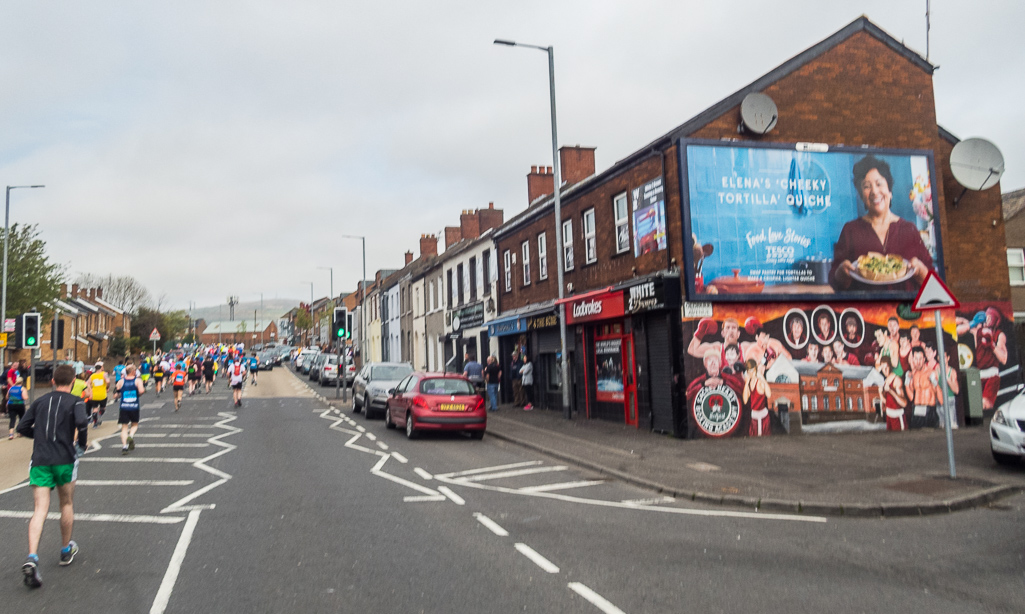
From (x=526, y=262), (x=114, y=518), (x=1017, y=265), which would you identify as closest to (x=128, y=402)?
(x=114, y=518)

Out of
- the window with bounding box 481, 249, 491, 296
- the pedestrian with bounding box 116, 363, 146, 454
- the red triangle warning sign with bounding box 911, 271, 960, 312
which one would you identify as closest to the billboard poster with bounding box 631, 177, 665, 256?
the red triangle warning sign with bounding box 911, 271, 960, 312

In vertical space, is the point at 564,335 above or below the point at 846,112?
below

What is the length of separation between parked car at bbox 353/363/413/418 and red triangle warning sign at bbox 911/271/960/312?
14.1m

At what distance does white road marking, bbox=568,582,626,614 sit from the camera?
16.9ft

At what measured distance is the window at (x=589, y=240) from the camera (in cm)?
1942

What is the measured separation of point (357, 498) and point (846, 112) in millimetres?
13652

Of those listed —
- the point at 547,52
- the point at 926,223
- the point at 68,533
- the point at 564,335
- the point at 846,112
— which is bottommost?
the point at 68,533

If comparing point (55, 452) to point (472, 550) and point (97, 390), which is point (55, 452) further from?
point (97, 390)

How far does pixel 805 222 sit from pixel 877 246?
181 centimetres

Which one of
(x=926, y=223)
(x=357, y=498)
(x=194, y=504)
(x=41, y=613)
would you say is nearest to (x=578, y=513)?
(x=357, y=498)

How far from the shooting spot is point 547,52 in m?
18.3

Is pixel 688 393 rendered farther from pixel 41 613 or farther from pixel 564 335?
pixel 41 613

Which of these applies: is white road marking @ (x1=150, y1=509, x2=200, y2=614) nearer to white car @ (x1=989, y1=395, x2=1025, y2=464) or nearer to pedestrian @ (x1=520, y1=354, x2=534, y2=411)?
white car @ (x1=989, y1=395, x2=1025, y2=464)

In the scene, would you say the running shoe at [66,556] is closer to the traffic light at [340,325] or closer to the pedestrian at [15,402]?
the pedestrian at [15,402]
